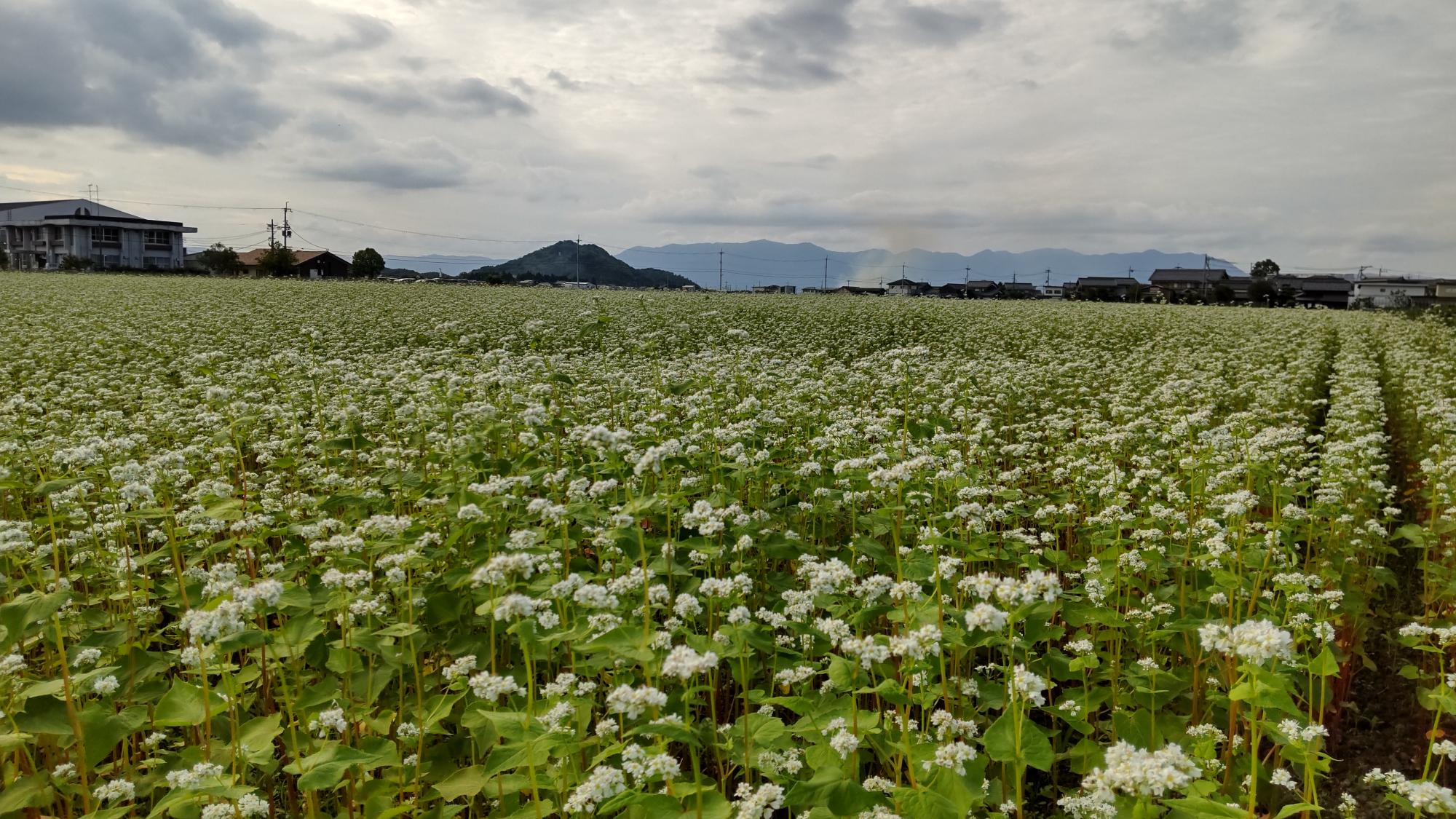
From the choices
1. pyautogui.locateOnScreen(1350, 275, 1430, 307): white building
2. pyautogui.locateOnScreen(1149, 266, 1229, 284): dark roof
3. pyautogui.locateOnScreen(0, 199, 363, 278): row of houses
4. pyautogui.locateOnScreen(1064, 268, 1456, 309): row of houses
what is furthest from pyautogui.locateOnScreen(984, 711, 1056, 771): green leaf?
pyautogui.locateOnScreen(1149, 266, 1229, 284): dark roof

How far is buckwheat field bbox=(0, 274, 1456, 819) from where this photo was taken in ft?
11.1

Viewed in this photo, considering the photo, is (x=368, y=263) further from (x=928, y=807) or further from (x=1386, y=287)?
(x=1386, y=287)

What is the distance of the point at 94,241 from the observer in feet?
373

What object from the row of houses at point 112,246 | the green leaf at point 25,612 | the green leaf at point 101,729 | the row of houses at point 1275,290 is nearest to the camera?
the green leaf at point 25,612

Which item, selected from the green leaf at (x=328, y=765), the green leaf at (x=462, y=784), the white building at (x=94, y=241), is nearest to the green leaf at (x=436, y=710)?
the green leaf at (x=462, y=784)

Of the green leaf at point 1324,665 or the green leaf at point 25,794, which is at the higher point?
the green leaf at point 1324,665

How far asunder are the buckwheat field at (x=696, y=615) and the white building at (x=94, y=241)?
436ft

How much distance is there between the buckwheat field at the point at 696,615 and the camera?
337cm

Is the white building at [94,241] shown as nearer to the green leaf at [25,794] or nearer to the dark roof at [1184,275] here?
the green leaf at [25,794]

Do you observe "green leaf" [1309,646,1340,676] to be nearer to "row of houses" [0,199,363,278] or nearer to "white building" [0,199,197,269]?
"row of houses" [0,199,363,278]

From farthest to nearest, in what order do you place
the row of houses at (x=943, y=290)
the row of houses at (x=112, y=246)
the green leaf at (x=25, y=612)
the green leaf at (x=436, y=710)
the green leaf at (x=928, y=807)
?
the row of houses at (x=112, y=246)
the row of houses at (x=943, y=290)
the green leaf at (x=436, y=710)
the green leaf at (x=25, y=612)
the green leaf at (x=928, y=807)

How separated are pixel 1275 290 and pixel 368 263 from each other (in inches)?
4908

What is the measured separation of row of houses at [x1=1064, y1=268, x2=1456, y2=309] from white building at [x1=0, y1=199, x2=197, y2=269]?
133485 mm

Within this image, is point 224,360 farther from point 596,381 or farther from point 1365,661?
point 1365,661
